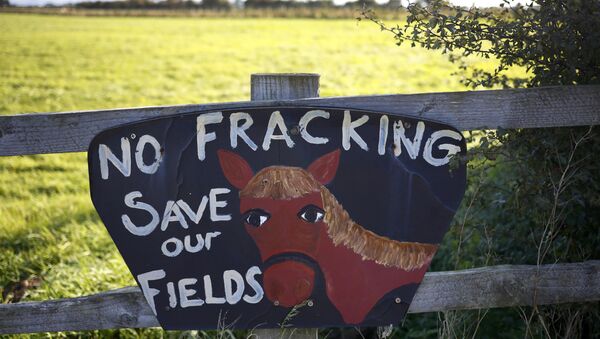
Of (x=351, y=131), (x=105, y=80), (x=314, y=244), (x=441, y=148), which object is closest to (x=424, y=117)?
(x=441, y=148)

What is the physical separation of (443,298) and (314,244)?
2.08 ft

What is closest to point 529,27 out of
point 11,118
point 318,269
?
point 318,269

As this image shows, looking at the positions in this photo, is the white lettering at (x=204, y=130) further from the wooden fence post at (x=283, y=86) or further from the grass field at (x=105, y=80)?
the grass field at (x=105, y=80)

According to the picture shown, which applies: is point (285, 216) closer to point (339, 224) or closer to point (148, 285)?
point (339, 224)

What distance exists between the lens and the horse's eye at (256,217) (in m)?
2.49

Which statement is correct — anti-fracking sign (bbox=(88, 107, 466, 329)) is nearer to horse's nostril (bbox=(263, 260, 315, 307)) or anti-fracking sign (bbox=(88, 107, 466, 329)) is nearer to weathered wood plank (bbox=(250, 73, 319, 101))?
horse's nostril (bbox=(263, 260, 315, 307))

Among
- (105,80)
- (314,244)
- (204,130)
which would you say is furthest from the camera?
(105,80)

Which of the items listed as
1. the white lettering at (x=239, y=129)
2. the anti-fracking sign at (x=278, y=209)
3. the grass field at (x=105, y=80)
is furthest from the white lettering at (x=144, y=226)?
the grass field at (x=105, y=80)

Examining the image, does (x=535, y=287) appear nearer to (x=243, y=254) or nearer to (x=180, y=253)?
(x=243, y=254)

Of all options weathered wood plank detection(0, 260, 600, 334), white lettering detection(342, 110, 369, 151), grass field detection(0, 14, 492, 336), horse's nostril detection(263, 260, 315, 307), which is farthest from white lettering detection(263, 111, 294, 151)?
grass field detection(0, 14, 492, 336)

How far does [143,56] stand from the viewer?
21.2 metres

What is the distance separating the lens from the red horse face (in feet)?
8.05

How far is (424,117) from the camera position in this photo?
8.02 feet

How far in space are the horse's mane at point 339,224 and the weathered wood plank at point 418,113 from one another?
12.3 inches
